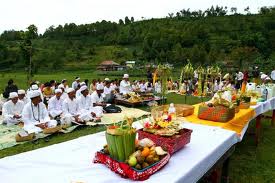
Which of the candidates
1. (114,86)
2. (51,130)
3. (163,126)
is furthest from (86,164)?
(114,86)

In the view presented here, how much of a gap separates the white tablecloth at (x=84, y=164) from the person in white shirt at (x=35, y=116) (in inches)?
154

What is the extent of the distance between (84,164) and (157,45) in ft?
180

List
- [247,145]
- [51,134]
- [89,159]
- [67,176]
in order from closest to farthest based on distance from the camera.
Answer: [67,176] < [89,159] < [247,145] < [51,134]

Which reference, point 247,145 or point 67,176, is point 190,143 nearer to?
point 67,176

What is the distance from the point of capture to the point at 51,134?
285 inches

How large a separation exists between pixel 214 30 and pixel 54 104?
6429 centimetres

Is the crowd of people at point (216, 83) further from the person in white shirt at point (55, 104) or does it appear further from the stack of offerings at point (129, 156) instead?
the stack of offerings at point (129, 156)

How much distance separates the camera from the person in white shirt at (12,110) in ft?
27.0

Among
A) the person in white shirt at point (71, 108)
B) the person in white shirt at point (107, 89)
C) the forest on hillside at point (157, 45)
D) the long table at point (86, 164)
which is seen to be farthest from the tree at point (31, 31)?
the long table at point (86, 164)

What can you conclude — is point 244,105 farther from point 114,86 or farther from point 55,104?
point 114,86

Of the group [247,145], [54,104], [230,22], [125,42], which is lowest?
[247,145]

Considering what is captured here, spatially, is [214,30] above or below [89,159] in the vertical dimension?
above

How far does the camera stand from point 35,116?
7.25 metres

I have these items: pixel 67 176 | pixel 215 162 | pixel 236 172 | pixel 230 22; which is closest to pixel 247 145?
pixel 236 172
